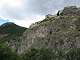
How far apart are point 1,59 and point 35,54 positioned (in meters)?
108

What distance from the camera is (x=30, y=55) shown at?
16062 centimetres

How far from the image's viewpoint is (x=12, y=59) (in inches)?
2530

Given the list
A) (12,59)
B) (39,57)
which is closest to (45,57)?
(39,57)

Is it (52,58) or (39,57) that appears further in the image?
(52,58)

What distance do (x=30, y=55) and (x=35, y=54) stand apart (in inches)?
388

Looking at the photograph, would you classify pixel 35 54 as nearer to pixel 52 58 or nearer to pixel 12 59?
pixel 52 58

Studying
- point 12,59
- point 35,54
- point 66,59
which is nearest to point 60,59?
point 66,59

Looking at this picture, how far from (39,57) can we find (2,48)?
10807 centimetres

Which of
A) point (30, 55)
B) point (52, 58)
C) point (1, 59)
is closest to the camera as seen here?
point (1, 59)

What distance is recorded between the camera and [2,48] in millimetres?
64438

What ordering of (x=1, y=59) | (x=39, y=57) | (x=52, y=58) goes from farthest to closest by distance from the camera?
(x=52, y=58), (x=39, y=57), (x=1, y=59)

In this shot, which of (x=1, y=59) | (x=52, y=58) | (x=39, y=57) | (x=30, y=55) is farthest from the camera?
(x=52, y=58)

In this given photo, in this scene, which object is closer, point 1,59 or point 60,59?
point 1,59

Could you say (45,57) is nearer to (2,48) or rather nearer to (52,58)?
(52,58)
